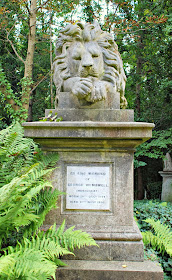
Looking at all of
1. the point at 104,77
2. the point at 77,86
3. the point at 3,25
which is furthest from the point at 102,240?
the point at 3,25

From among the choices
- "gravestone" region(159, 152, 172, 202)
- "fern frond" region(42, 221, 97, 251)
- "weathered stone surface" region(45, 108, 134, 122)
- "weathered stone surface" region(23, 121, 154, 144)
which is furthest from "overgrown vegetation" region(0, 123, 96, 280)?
"gravestone" region(159, 152, 172, 202)

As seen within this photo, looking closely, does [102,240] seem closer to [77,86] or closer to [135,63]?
[77,86]

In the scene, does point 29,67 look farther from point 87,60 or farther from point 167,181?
point 167,181

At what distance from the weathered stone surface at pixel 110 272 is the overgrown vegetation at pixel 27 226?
186mm

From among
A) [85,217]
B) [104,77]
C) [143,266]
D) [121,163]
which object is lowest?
[143,266]

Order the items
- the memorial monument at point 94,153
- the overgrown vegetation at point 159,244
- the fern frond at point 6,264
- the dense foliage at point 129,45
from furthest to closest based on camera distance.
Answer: the dense foliage at point 129,45 < the overgrown vegetation at point 159,244 < the memorial monument at point 94,153 < the fern frond at point 6,264

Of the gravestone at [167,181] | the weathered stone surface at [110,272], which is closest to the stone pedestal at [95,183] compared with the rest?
the weathered stone surface at [110,272]

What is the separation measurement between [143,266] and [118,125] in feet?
5.15

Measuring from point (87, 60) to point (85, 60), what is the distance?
0.03 m

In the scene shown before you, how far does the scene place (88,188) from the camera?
125 inches

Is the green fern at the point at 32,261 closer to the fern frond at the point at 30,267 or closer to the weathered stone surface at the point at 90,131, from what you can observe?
the fern frond at the point at 30,267

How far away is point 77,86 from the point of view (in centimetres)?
314

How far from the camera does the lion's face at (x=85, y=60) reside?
3.35 meters

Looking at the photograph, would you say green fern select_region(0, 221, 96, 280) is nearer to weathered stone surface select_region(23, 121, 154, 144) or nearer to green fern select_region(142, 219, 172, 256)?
weathered stone surface select_region(23, 121, 154, 144)
